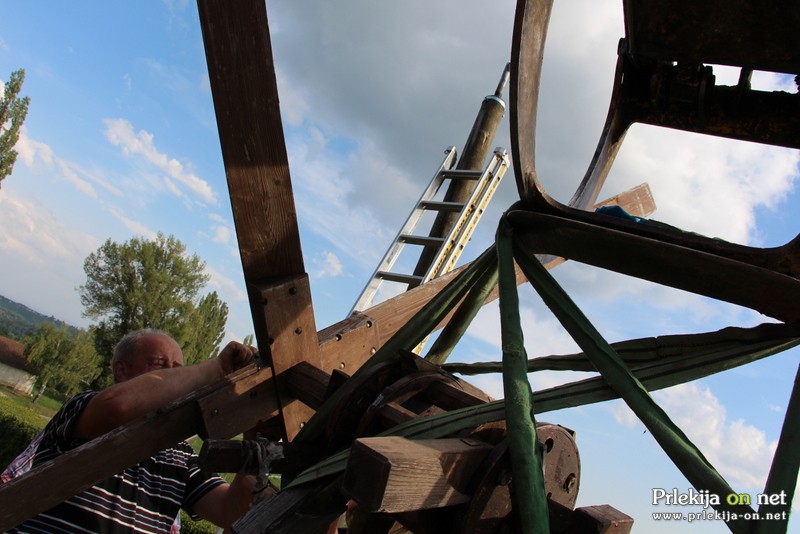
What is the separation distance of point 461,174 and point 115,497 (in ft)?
10.7

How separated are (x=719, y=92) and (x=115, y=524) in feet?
7.77

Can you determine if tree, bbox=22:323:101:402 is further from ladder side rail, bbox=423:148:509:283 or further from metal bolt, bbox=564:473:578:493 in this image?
metal bolt, bbox=564:473:578:493

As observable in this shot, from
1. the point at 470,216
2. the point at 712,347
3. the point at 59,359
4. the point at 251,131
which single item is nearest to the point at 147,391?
the point at 251,131

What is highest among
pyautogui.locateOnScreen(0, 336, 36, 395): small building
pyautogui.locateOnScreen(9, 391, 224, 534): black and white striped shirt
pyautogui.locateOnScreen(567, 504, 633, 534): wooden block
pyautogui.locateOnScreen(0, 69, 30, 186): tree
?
pyautogui.locateOnScreen(0, 69, 30, 186): tree

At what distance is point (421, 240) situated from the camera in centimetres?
439

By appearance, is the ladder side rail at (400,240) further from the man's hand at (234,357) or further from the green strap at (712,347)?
the green strap at (712,347)

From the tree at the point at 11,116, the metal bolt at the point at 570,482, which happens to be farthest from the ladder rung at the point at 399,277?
the tree at the point at 11,116

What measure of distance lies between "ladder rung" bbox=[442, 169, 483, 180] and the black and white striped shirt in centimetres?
284

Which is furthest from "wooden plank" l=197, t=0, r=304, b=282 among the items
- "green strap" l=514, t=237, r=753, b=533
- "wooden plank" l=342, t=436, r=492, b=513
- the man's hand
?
"wooden plank" l=342, t=436, r=492, b=513

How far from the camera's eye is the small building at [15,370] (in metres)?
42.0

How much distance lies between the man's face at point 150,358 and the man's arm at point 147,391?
51cm

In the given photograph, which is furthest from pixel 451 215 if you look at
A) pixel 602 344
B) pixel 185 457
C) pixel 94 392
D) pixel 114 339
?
pixel 114 339

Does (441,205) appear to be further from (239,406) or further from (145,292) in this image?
(145,292)

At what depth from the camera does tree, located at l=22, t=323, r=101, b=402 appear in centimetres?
3866
